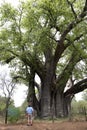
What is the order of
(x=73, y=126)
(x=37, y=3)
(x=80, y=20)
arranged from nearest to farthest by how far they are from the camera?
(x=73, y=126) < (x=80, y=20) < (x=37, y=3)

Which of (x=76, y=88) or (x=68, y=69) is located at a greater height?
(x=68, y=69)

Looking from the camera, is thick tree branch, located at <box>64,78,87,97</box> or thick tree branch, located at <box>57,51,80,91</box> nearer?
thick tree branch, located at <box>57,51,80,91</box>

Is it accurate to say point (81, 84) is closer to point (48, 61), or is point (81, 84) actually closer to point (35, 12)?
point (48, 61)

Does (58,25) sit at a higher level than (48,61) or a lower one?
higher

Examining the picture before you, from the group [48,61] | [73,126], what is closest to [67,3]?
[48,61]

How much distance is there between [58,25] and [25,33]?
141 inches

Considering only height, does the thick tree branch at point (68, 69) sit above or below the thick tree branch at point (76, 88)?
above

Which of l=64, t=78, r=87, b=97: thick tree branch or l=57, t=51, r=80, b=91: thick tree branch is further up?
l=57, t=51, r=80, b=91: thick tree branch

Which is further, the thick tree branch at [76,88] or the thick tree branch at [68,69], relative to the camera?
the thick tree branch at [76,88]

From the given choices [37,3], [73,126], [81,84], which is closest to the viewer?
[73,126]

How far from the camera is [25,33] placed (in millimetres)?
31031

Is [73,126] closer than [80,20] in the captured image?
Yes

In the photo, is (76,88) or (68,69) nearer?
(68,69)

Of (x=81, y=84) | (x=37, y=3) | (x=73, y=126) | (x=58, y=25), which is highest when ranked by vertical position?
(x=37, y=3)
